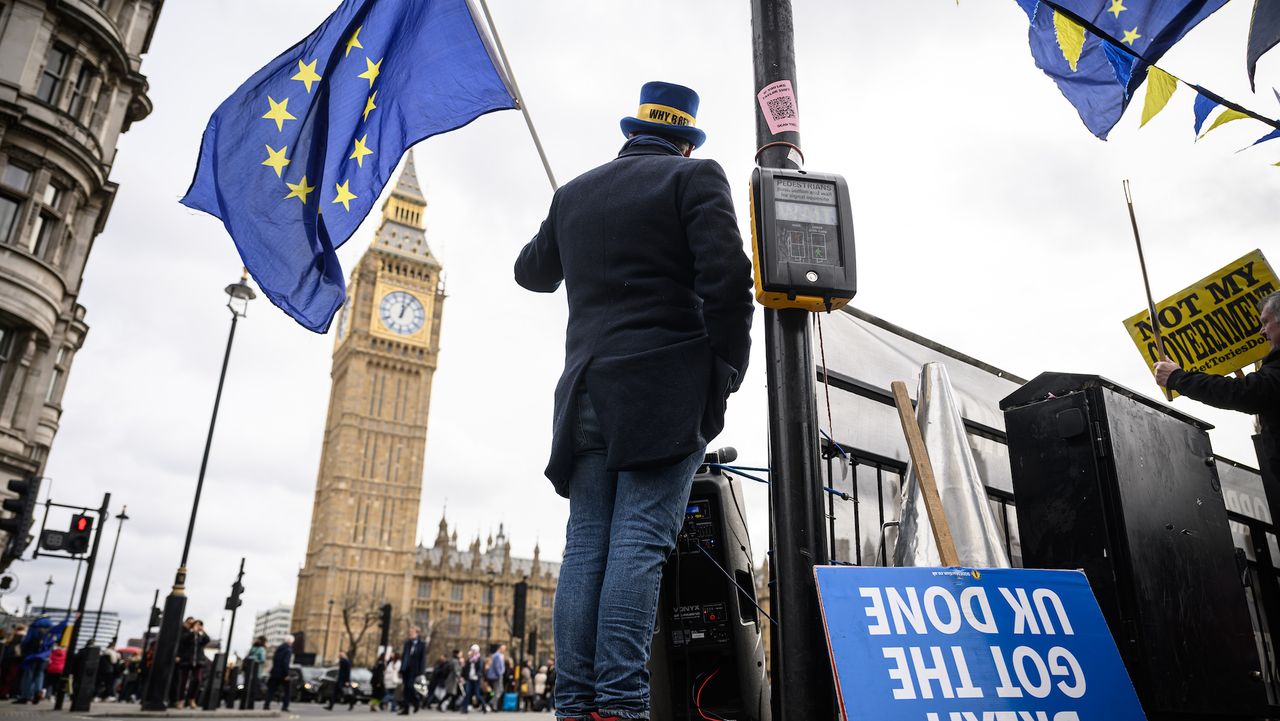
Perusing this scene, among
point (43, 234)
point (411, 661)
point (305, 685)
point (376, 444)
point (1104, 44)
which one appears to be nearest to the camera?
point (1104, 44)

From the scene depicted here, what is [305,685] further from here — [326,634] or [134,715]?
[326,634]

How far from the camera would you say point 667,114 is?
2.65 m

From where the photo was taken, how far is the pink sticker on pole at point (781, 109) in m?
2.93

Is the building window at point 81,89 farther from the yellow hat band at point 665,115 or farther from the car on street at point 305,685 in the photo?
the yellow hat band at point 665,115

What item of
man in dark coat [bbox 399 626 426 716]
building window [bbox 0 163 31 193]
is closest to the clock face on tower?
building window [bbox 0 163 31 193]

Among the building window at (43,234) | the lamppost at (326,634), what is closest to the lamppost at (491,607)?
the lamppost at (326,634)

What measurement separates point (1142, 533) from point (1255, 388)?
1020 mm

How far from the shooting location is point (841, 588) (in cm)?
235

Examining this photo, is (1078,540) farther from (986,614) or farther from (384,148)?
(384,148)

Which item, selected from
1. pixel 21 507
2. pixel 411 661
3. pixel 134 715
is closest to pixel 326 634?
pixel 411 661

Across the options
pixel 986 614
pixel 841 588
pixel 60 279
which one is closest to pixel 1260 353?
pixel 986 614

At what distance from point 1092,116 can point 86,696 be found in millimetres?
16018

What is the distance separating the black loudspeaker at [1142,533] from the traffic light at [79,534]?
616 inches

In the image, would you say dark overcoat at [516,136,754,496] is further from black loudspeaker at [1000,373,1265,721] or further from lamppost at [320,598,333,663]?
lamppost at [320,598,333,663]
